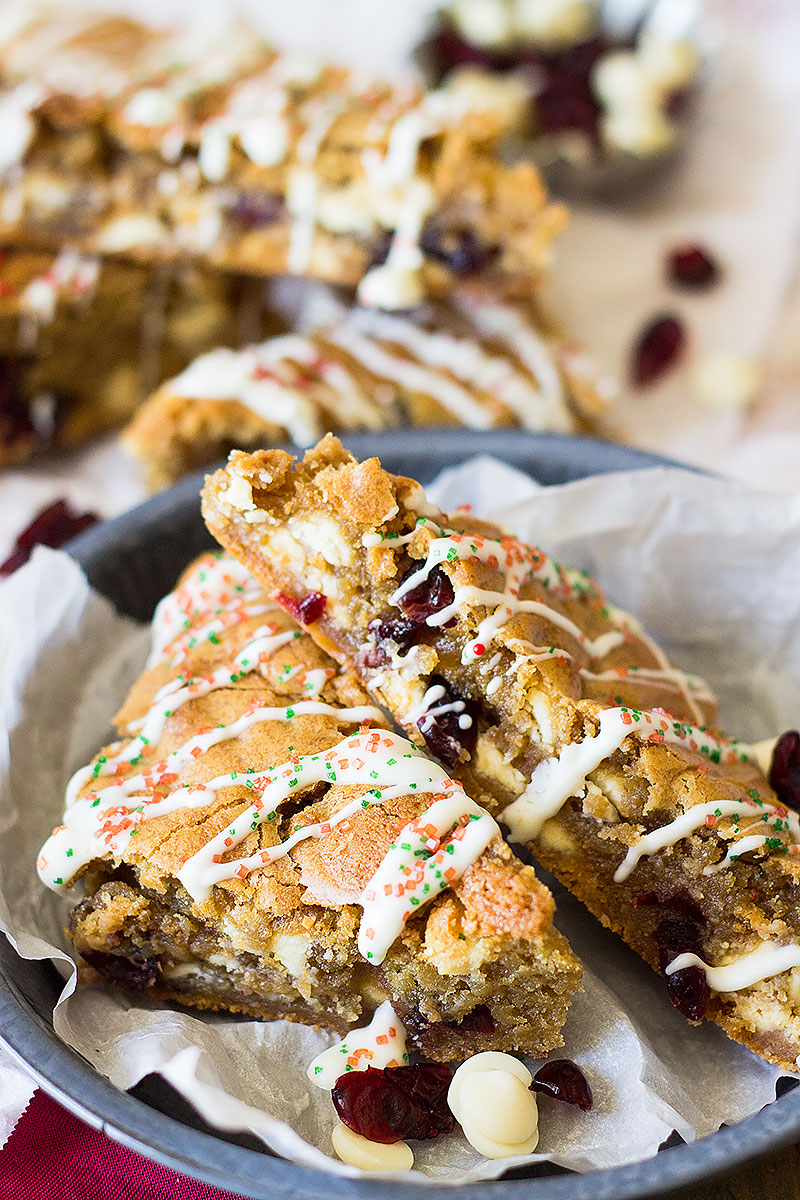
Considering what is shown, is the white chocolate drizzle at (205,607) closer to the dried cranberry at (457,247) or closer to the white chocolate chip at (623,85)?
the dried cranberry at (457,247)

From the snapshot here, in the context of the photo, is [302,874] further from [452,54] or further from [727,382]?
[452,54]

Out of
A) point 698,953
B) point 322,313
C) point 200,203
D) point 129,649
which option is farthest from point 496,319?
point 698,953

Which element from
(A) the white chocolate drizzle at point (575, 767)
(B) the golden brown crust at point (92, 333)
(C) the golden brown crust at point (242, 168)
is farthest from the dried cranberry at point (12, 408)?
(A) the white chocolate drizzle at point (575, 767)

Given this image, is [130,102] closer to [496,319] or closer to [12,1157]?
[496,319]

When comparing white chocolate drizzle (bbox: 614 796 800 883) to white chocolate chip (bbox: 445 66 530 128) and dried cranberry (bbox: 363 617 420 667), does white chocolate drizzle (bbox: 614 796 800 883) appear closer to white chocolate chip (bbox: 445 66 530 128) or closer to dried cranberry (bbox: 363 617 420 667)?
dried cranberry (bbox: 363 617 420 667)

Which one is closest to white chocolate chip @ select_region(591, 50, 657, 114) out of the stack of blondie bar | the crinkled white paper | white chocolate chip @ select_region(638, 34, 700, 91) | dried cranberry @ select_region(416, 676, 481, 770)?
white chocolate chip @ select_region(638, 34, 700, 91)
